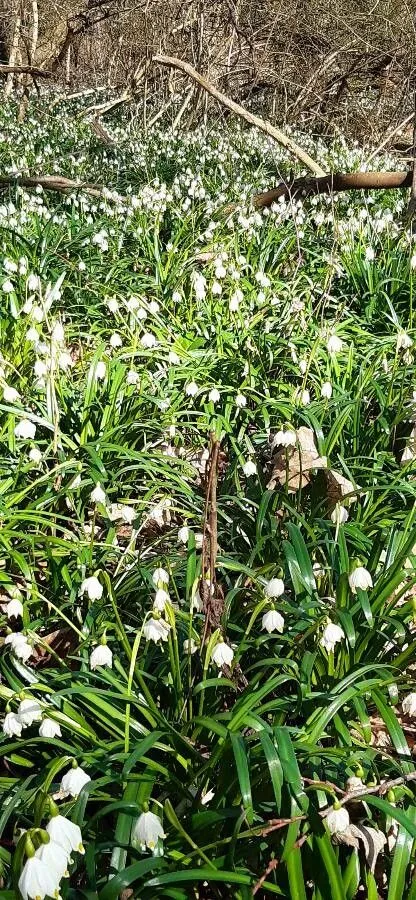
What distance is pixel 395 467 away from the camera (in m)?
3.36

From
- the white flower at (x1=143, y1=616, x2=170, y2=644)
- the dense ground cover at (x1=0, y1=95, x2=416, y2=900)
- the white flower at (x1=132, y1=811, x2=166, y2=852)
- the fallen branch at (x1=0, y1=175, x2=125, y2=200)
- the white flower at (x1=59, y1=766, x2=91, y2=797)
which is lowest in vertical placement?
the dense ground cover at (x1=0, y1=95, x2=416, y2=900)

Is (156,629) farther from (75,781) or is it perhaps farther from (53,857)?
(53,857)

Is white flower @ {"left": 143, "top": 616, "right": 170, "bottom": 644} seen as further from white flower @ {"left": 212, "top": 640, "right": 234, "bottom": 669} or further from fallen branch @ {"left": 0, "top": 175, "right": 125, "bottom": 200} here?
fallen branch @ {"left": 0, "top": 175, "right": 125, "bottom": 200}

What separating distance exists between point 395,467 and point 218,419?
89 cm

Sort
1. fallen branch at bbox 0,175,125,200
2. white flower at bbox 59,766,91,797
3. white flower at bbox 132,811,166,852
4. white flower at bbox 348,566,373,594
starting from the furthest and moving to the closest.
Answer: fallen branch at bbox 0,175,125,200, white flower at bbox 348,566,373,594, white flower at bbox 59,766,91,797, white flower at bbox 132,811,166,852

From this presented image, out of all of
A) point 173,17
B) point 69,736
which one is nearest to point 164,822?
point 69,736

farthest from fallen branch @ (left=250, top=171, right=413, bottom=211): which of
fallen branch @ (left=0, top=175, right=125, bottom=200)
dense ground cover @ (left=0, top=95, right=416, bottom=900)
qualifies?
fallen branch @ (left=0, top=175, right=125, bottom=200)

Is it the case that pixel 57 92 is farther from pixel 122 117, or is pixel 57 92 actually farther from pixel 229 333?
pixel 229 333

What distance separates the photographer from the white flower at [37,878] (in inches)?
46.8

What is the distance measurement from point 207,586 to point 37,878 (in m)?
0.76

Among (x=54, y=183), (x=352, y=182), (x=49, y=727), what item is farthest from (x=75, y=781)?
(x=54, y=183)

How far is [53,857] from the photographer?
4.00ft

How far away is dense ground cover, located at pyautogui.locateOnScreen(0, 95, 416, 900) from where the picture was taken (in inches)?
64.3

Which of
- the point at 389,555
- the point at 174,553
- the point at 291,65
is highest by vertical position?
the point at 291,65
